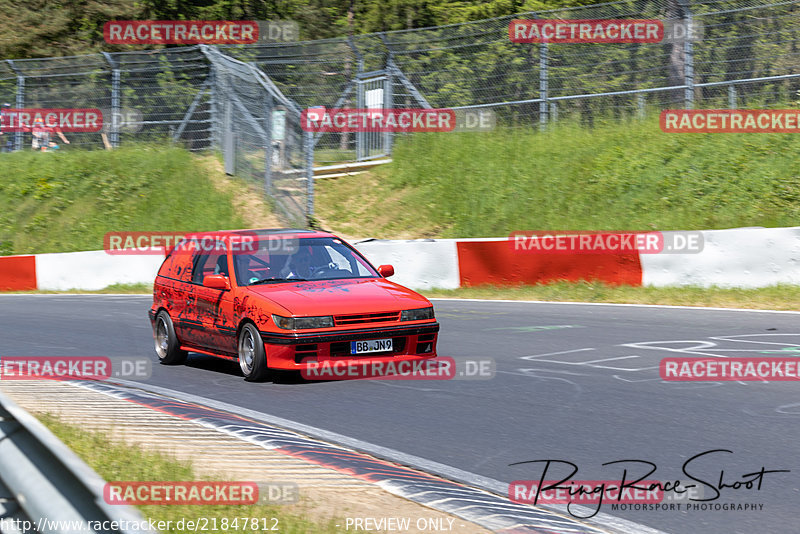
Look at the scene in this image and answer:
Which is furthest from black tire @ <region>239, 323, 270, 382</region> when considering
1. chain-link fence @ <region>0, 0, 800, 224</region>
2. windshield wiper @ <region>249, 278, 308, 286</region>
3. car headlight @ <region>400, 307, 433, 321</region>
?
chain-link fence @ <region>0, 0, 800, 224</region>

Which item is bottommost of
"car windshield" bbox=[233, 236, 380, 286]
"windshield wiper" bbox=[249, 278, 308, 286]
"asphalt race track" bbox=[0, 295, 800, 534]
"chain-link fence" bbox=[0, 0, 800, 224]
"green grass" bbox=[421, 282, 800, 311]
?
"asphalt race track" bbox=[0, 295, 800, 534]

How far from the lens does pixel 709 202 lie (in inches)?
762

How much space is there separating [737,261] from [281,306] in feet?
27.7

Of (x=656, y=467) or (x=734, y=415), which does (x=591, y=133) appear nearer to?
(x=734, y=415)

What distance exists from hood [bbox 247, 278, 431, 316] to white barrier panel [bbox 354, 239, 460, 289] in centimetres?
763

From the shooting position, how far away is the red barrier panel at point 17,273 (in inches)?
885

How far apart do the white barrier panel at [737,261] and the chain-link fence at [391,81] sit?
6.81 m

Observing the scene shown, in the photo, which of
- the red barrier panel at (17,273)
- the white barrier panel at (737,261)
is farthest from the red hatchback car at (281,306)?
the red barrier panel at (17,273)

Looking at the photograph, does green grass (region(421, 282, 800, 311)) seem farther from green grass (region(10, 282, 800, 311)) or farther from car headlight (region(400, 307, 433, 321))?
car headlight (region(400, 307, 433, 321))

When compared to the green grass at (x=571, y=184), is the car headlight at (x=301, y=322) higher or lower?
lower

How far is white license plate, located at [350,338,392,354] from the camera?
30.5 feet

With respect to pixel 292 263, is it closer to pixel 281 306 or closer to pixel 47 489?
pixel 281 306

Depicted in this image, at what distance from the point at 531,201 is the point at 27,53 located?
86.2 feet

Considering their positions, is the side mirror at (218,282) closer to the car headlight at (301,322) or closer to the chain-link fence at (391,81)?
the car headlight at (301,322)
